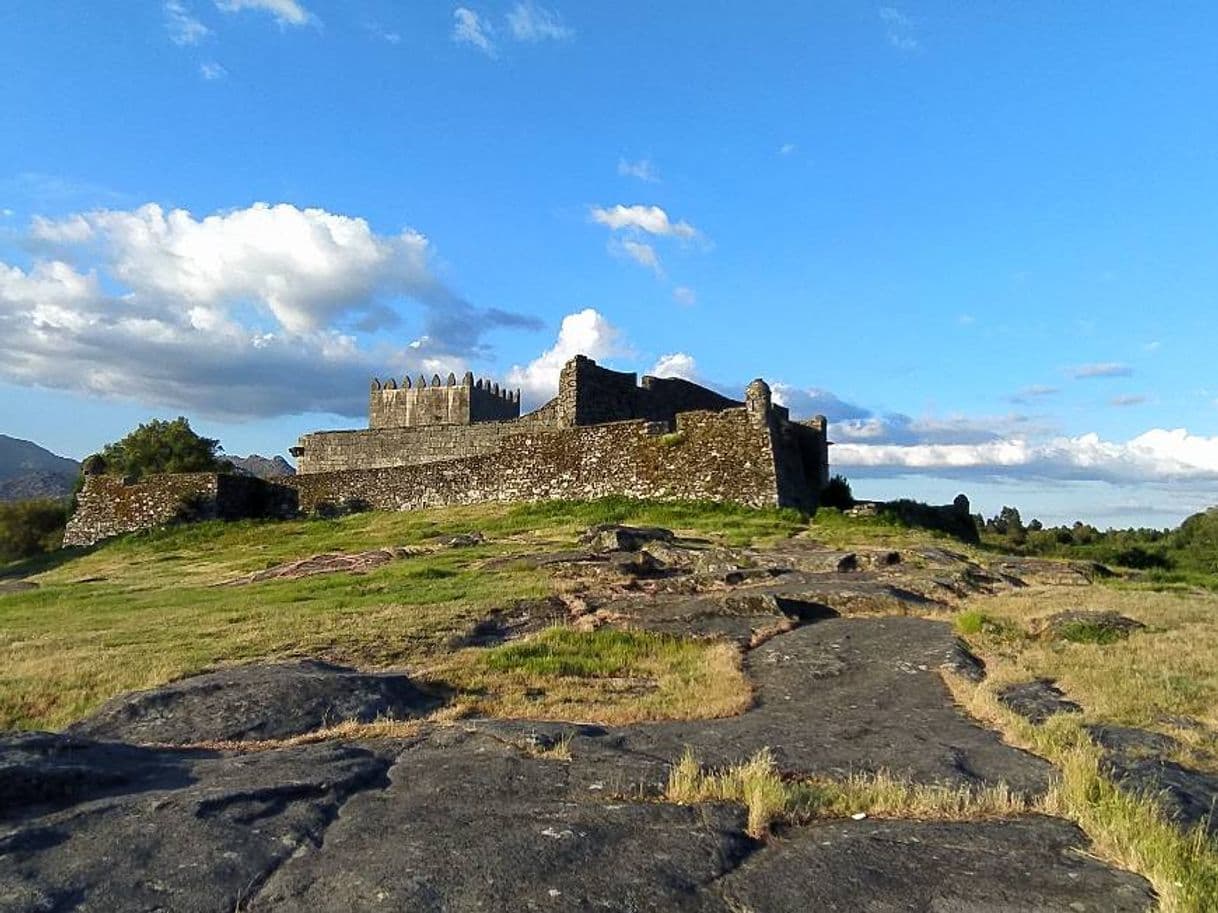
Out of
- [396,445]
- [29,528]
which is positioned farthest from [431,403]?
[29,528]

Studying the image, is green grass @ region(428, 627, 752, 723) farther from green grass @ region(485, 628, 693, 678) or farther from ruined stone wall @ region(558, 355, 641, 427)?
ruined stone wall @ region(558, 355, 641, 427)

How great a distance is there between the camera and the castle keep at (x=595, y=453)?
31.2 metres

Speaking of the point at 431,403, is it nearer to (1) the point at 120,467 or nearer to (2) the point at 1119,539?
(1) the point at 120,467

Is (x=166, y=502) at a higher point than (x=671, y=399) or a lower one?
lower

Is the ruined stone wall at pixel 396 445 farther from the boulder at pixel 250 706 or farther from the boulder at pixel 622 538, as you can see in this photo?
the boulder at pixel 250 706

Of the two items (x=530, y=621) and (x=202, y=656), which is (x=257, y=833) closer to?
(x=202, y=656)

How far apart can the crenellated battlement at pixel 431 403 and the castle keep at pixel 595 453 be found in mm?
6632

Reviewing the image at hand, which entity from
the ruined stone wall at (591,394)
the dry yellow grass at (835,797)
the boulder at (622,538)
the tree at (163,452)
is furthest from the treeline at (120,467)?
the dry yellow grass at (835,797)

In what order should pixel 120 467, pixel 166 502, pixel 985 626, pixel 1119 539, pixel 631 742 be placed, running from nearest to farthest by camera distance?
pixel 631 742 < pixel 985 626 < pixel 166 502 < pixel 120 467 < pixel 1119 539

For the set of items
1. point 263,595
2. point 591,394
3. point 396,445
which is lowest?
point 263,595

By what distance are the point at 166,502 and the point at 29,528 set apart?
14.5m

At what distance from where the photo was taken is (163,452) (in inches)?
2201

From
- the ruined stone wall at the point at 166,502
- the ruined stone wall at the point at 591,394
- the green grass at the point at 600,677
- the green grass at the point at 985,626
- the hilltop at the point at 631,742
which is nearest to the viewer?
the hilltop at the point at 631,742

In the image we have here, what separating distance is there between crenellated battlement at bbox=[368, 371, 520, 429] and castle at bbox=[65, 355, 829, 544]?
21.4 feet
